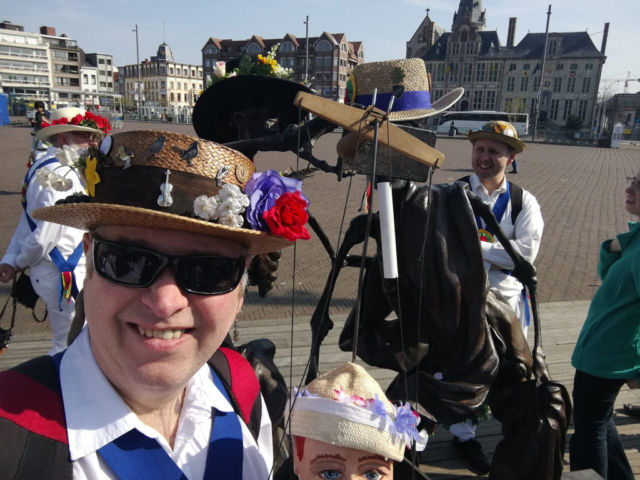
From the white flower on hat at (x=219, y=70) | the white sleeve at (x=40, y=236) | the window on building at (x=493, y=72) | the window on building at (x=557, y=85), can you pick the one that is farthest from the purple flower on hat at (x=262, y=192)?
the window on building at (x=557, y=85)

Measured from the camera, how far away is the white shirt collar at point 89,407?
1.19 meters

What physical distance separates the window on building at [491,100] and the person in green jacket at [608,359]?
76.8 metres

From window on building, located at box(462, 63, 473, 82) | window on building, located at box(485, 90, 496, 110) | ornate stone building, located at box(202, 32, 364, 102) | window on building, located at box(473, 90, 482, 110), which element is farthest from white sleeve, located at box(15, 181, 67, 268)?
window on building, located at box(462, 63, 473, 82)

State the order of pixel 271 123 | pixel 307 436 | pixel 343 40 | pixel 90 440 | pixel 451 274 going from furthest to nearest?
1. pixel 343 40
2. pixel 271 123
3. pixel 451 274
4. pixel 307 436
5. pixel 90 440

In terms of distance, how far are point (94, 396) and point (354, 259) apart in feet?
4.46

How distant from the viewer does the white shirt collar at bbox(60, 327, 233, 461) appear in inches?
47.0

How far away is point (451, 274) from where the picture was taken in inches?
82.7

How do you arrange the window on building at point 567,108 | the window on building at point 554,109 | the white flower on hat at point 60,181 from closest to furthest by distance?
1. the white flower on hat at point 60,181
2. the window on building at point 567,108
3. the window on building at point 554,109

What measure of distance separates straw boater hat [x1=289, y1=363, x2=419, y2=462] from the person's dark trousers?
1.88 m

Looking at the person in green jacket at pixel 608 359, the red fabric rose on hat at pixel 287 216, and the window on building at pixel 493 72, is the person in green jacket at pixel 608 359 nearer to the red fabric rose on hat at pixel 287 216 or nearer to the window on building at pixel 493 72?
the red fabric rose on hat at pixel 287 216

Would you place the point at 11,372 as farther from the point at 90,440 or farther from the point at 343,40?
the point at 343,40

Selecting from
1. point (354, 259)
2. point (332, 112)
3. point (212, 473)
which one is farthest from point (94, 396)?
point (354, 259)

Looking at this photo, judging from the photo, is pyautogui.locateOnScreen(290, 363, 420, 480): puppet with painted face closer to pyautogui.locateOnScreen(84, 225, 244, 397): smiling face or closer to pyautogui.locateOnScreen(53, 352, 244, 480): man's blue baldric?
pyautogui.locateOnScreen(53, 352, 244, 480): man's blue baldric

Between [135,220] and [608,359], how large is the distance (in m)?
2.57
